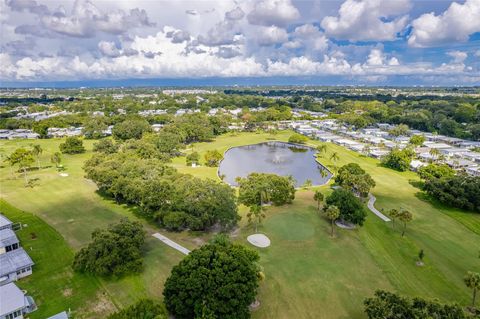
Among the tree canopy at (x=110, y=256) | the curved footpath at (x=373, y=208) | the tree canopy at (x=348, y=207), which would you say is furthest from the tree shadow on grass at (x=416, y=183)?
Answer: the tree canopy at (x=110, y=256)

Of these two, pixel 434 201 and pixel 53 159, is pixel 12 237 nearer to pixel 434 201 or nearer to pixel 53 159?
pixel 53 159

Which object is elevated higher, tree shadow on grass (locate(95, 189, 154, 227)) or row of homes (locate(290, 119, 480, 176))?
row of homes (locate(290, 119, 480, 176))

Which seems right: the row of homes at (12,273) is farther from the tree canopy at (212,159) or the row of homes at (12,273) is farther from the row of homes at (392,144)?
the row of homes at (392,144)

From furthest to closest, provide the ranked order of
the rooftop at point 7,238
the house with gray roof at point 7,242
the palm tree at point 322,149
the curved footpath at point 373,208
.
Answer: the palm tree at point 322,149 < the curved footpath at point 373,208 < the rooftop at point 7,238 < the house with gray roof at point 7,242

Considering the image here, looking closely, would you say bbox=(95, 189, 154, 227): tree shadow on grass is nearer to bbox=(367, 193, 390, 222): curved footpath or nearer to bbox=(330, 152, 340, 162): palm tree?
bbox=(367, 193, 390, 222): curved footpath

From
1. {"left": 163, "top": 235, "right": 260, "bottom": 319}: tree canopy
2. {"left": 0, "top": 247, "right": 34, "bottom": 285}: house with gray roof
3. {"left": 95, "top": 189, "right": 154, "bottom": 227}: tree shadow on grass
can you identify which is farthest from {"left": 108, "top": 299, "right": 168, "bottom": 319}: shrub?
{"left": 95, "top": 189, "right": 154, "bottom": 227}: tree shadow on grass

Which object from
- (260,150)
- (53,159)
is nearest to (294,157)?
(260,150)
